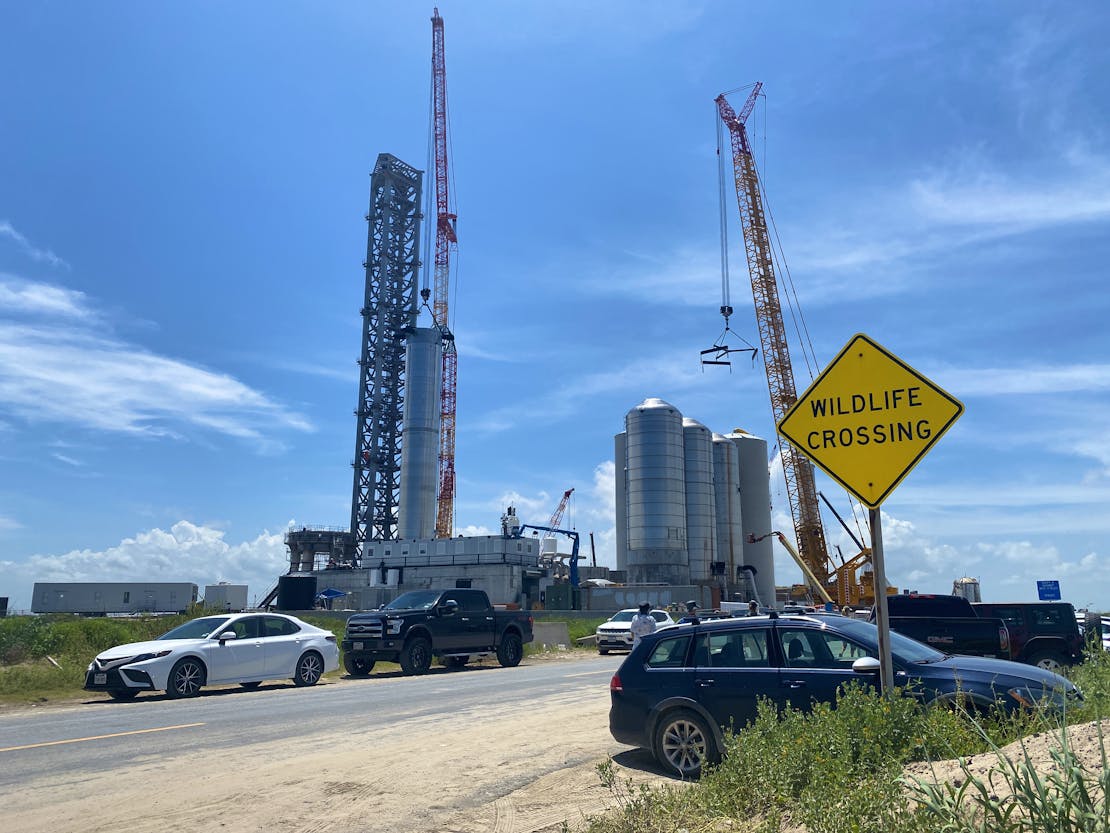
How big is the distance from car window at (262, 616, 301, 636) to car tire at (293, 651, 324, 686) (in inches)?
22.9

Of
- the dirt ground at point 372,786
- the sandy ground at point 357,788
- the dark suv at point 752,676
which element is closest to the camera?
the dirt ground at point 372,786

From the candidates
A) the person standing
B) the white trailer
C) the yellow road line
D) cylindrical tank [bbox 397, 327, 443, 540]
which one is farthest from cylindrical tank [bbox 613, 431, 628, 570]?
the yellow road line

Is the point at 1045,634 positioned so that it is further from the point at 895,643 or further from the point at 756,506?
the point at 756,506

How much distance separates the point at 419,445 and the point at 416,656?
64150 mm

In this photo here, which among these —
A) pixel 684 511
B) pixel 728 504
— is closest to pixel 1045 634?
pixel 684 511

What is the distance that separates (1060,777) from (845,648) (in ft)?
14.6

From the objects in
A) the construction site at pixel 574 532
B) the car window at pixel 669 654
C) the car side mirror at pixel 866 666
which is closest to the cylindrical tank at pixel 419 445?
the construction site at pixel 574 532

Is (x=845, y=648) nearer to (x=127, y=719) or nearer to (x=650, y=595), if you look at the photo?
(x=127, y=719)

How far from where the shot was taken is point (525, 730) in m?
11.6

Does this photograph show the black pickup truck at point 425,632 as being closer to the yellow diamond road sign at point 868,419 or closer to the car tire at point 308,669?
the car tire at point 308,669

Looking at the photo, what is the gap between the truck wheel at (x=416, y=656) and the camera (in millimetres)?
21516

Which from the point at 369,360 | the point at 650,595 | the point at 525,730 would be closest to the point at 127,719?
the point at 525,730

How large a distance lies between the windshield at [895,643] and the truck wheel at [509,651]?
16921 mm

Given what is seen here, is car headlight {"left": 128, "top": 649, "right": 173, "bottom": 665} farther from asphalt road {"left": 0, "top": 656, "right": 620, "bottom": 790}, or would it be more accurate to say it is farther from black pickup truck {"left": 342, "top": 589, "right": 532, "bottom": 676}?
black pickup truck {"left": 342, "top": 589, "right": 532, "bottom": 676}
